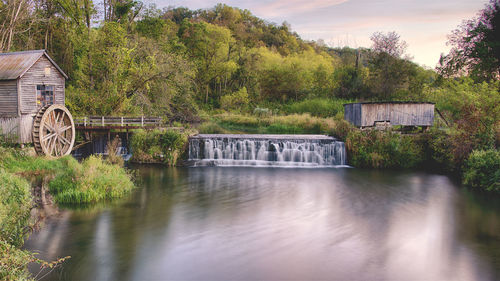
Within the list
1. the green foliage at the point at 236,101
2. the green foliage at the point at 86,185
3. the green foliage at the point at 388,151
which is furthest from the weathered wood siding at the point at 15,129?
the green foliage at the point at 236,101

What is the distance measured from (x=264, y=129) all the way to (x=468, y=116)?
16788 mm

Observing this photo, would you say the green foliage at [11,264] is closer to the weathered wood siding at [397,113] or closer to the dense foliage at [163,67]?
the weathered wood siding at [397,113]

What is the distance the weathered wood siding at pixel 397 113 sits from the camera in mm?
20391

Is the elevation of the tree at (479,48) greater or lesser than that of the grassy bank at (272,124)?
greater

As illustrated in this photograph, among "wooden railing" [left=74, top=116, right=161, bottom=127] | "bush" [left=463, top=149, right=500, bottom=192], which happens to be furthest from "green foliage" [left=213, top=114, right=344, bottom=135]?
"bush" [left=463, top=149, right=500, bottom=192]

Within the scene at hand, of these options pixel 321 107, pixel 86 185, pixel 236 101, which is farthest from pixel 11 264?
pixel 236 101

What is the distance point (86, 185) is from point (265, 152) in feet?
34.0

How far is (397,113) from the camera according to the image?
67.3ft

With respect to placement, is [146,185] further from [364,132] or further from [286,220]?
[364,132]

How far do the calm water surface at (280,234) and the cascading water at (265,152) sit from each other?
15.0 ft

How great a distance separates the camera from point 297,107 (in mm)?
37250

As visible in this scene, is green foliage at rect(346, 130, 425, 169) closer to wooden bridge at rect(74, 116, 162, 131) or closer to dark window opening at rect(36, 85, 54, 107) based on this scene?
wooden bridge at rect(74, 116, 162, 131)

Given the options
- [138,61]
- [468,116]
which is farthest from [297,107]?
[468,116]

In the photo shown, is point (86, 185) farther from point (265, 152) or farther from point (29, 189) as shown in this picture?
point (265, 152)
